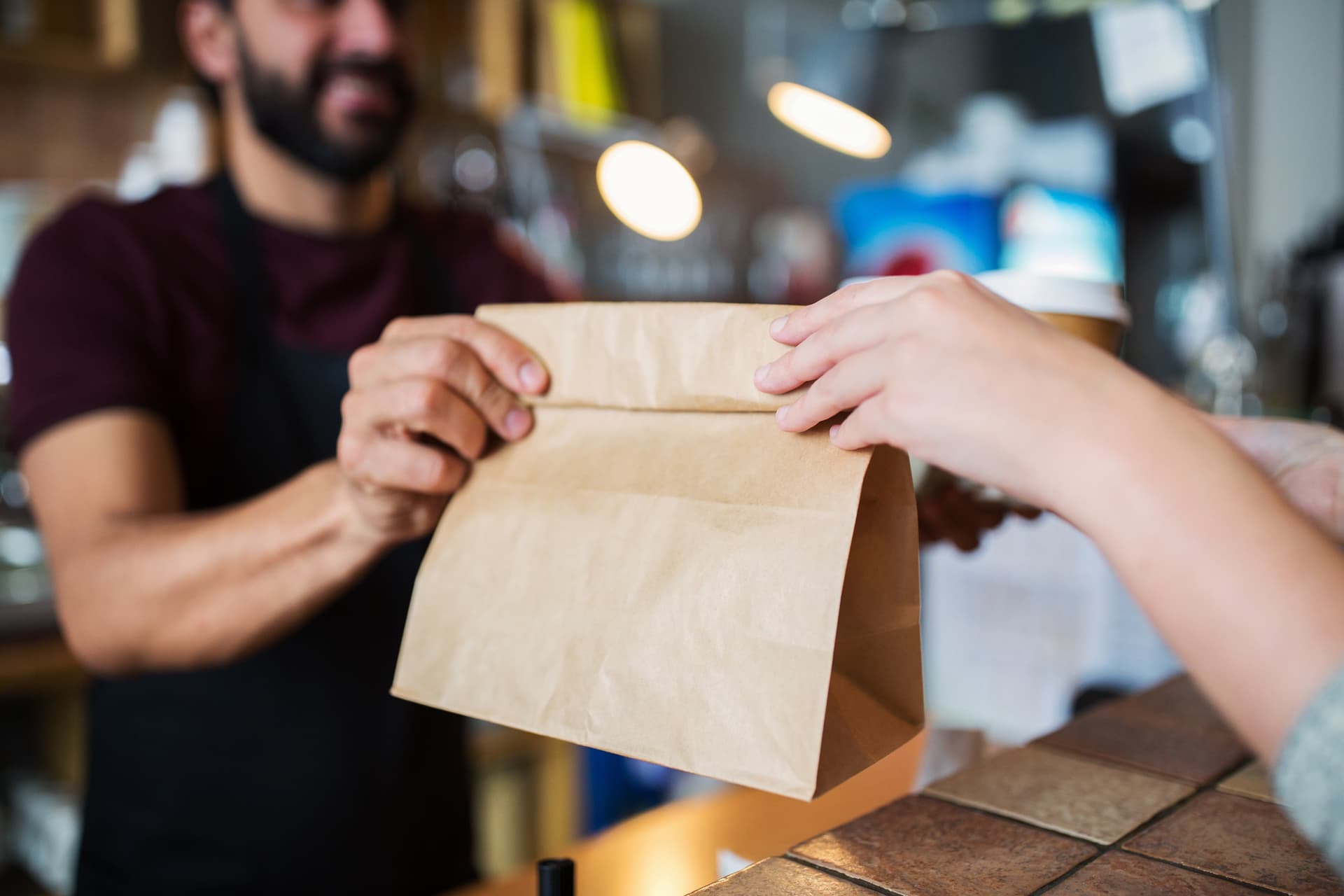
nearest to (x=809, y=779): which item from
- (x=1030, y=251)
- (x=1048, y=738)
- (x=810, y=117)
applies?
(x=1048, y=738)

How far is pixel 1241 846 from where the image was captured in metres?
0.54

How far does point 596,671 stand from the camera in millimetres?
521

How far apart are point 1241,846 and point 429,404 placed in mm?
516

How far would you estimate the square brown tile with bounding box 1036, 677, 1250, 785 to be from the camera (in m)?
0.66

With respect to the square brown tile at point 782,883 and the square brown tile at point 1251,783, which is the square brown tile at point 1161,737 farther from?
the square brown tile at point 782,883

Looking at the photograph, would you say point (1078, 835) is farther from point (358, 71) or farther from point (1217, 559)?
point (358, 71)

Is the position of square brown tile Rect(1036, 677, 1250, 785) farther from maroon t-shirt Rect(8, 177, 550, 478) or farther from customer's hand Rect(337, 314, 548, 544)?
maroon t-shirt Rect(8, 177, 550, 478)

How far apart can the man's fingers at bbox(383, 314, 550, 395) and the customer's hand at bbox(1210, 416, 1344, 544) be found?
16.8 inches

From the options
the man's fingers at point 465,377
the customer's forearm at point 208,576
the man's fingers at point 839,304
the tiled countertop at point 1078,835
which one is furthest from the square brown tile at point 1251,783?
the customer's forearm at point 208,576

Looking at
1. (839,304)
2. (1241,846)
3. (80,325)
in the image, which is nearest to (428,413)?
(839,304)

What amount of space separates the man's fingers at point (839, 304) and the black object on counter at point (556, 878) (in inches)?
10.9

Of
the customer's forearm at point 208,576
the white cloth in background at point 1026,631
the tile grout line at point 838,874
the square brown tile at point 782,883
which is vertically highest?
the customer's forearm at point 208,576

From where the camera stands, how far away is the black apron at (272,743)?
46.0 inches

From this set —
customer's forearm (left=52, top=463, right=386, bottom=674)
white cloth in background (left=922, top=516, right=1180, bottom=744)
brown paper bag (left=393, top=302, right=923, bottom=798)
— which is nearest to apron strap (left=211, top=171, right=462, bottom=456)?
customer's forearm (left=52, top=463, right=386, bottom=674)
